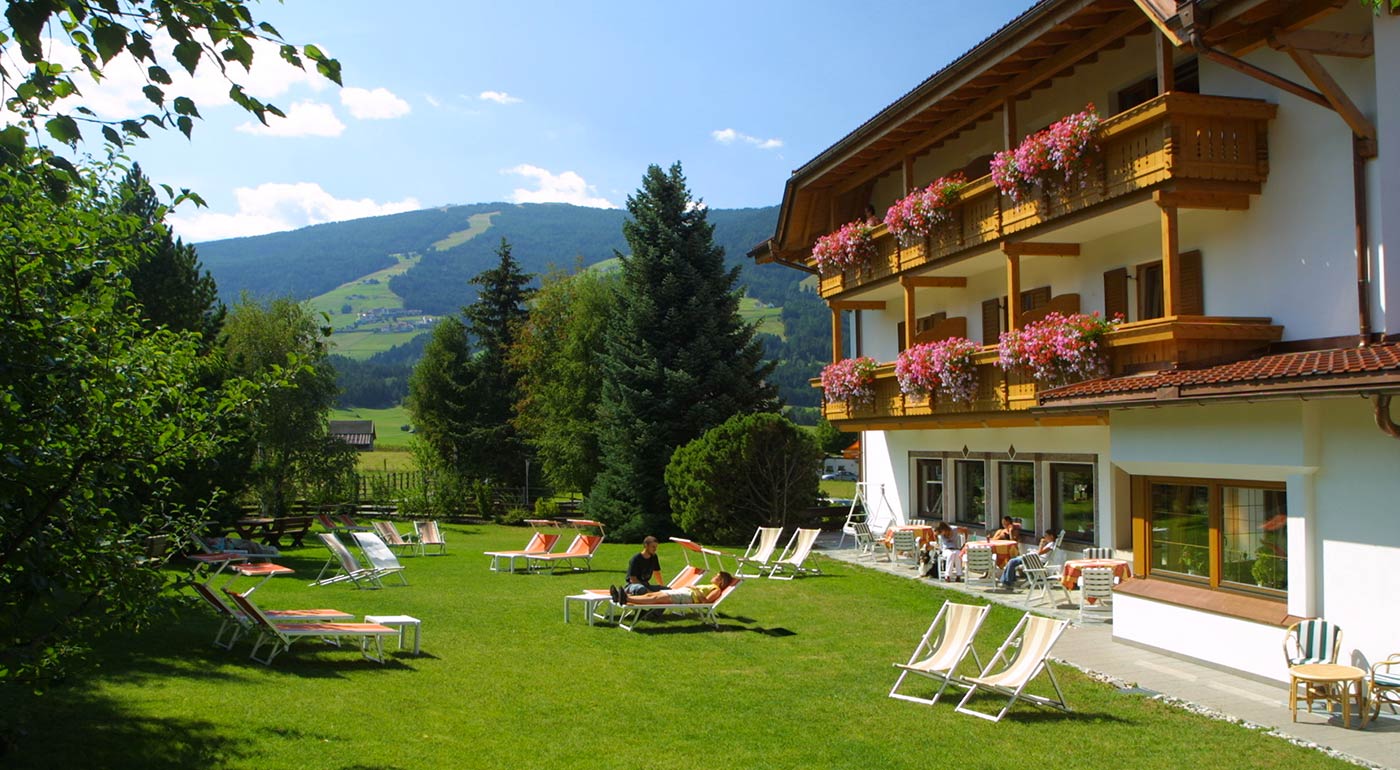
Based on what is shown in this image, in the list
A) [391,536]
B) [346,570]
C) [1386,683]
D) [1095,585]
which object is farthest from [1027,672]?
[391,536]

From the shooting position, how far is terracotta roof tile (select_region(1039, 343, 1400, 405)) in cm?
1014

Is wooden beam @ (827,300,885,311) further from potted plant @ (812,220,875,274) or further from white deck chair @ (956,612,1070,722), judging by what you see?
white deck chair @ (956,612,1070,722)

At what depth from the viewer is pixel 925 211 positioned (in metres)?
21.2

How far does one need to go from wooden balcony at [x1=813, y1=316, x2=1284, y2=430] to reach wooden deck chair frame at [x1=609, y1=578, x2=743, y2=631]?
213 inches

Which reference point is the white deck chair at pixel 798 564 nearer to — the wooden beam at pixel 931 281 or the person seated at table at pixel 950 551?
the person seated at table at pixel 950 551

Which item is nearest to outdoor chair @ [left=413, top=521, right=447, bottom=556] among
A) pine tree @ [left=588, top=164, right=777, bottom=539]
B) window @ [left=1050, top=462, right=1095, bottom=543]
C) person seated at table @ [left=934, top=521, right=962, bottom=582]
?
pine tree @ [left=588, top=164, right=777, bottom=539]

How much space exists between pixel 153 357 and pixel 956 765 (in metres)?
6.47

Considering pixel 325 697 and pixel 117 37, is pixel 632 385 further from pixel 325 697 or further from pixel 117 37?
pixel 117 37

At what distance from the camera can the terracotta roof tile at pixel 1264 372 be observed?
33.3ft

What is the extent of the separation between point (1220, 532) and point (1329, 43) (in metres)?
5.96

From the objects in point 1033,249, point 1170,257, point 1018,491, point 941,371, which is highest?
point 1033,249

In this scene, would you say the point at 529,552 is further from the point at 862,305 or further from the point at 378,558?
the point at 862,305

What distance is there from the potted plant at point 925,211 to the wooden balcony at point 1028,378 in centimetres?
282

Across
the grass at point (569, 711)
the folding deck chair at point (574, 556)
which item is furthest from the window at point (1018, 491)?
the folding deck chair at point (574, 556)
